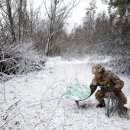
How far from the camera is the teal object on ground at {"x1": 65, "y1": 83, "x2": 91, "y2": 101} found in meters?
5.42

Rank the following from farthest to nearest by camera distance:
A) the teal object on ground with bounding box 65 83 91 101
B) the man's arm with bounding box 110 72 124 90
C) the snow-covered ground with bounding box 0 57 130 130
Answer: the teal object on ground with bounding box 65 83 91 101, the man's arm with bounding box 110 72 124 90, the snow-covered ground with bounding box 0 57 130 130

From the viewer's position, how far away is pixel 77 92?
5566 mm

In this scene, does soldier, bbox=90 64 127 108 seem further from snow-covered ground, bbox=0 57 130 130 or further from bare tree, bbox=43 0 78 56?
bare tree, bbox=43 0 78 56

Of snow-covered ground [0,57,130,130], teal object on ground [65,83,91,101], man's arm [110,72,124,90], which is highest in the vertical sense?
man's arm [110,72,124,90]

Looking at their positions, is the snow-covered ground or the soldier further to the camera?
the soldier

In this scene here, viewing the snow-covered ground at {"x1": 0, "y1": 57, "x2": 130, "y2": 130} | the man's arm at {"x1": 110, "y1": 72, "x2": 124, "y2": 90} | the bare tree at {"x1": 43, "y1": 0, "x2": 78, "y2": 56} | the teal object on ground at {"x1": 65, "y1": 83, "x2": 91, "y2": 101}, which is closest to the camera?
the snow-covered ground at {"x1": 0, "y1": 57, "x2": 130, "y2": 130}

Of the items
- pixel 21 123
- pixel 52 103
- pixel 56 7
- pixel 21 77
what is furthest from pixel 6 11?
pixel 21 123

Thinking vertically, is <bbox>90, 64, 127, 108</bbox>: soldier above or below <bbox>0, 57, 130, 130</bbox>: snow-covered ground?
above

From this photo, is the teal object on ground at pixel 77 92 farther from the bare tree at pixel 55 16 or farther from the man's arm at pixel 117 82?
the bare tree at pixel 55 16

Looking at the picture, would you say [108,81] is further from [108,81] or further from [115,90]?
[115,90]

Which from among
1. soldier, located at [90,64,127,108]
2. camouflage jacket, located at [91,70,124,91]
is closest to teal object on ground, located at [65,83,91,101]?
soldier, located at [90,64,127,108]

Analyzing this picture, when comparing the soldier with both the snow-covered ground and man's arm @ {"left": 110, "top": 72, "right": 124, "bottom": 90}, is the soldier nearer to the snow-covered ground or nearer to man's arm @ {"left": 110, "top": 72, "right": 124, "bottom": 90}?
man's arm @ {"left": 110, "top": 72, "right": 124, "bottom": 90}

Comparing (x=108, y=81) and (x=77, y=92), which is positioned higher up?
(x=108, y=81)

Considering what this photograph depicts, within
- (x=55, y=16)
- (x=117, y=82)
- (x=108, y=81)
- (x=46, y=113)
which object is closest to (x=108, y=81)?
(x=108, y=81)
